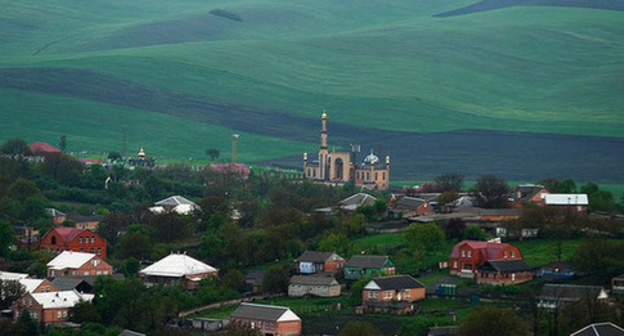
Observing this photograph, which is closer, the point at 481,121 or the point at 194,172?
the point at 194,172

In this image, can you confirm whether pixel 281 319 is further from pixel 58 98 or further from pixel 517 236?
pixel 58 98

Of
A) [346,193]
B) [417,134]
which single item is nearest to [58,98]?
[417,134]

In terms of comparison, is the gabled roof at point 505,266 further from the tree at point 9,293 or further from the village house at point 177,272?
the tree at point 9,293

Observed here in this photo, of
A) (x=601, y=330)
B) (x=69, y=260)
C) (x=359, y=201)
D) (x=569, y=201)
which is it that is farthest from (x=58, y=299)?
(x=359, y=201)

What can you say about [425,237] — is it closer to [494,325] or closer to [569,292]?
[569,292]

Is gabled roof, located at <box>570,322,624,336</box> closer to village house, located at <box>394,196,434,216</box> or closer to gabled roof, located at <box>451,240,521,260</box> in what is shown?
gabled roof, located at <box>451,240,521,260</box>

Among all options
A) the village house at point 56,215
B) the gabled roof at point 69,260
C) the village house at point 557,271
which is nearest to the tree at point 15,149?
the village house at point 56,215
